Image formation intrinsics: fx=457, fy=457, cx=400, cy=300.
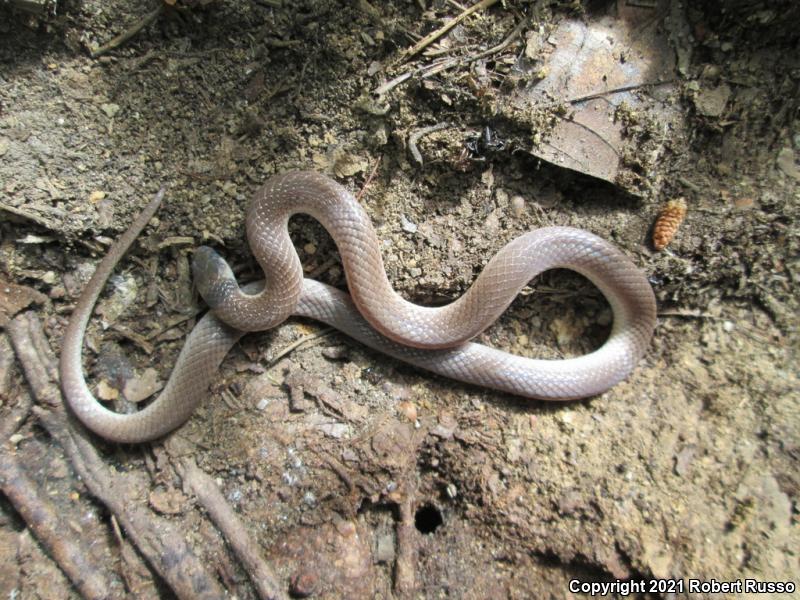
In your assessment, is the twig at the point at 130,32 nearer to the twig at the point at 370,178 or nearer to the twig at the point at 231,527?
the twig at the point at 370,178

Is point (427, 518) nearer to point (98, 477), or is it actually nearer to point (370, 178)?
point (98, 477)

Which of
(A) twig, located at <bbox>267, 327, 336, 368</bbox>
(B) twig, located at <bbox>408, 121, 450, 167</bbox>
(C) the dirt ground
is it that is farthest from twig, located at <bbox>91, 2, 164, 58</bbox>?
(A) twig, located at <bbox>267, 327, 336, 368</bbox>

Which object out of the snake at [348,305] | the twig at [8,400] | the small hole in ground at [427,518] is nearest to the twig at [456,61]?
the snake at [348,305]

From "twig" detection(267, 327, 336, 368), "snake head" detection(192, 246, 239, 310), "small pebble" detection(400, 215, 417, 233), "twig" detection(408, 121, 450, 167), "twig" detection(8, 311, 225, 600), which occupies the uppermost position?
"twig" detection(408, 121, 450, 167)

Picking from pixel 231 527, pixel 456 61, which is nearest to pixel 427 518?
pixel 231 527

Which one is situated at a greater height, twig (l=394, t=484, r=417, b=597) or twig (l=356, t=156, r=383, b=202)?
twig (l=356, t=156, r=383, b=202)

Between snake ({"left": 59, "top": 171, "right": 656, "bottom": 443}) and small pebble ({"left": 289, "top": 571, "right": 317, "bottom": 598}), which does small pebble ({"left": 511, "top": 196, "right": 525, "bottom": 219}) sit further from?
small pebble ({"left": 289, "top": 571, "right": 317, "bottom": 598})

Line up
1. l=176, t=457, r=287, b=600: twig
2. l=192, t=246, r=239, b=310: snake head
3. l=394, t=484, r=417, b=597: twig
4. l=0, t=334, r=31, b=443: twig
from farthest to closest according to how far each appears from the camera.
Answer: l=192, t=246, r=239, b=310: snake head
l=0, t=334, r=31, b=443: twig
l=394, t=484, r=417, b=597: twig
l=176, t=457, r=287, b=600: twig
